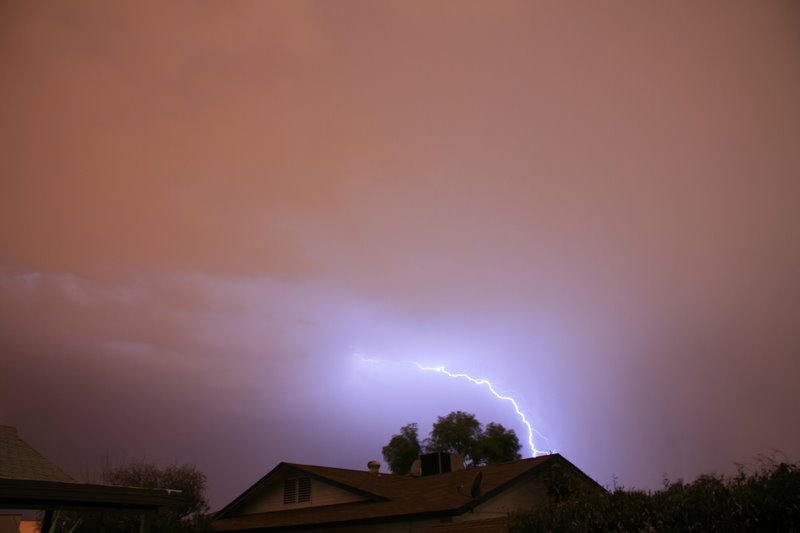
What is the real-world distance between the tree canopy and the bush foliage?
132 ft

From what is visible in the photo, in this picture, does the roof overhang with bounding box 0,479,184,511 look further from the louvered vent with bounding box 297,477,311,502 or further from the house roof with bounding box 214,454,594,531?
the louvered vent with bounding box 297,477,311,502

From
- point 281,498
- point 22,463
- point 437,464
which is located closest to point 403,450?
point 437,464

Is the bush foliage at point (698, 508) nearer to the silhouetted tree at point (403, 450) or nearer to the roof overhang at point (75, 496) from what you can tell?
the roof overhang at point (75, 496)

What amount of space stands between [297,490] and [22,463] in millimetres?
15786

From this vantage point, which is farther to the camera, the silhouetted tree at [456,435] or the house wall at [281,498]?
the silhouetted tree at [456,435]

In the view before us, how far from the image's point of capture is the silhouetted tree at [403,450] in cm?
5206

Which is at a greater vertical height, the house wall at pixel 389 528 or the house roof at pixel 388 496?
the house roof at pixel 388 496

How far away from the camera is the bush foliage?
880 centimetres

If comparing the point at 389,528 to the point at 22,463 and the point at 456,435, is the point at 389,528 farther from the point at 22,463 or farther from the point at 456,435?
the point at 456,435

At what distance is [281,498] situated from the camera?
27344 mm

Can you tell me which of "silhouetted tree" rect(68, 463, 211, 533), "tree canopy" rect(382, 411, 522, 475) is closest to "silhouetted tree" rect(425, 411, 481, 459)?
"tree canopy" rect(382, 411, 522, 475)

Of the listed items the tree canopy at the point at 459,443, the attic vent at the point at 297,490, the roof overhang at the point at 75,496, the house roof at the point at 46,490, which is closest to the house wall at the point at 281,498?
the attic vent at the point at 297,490

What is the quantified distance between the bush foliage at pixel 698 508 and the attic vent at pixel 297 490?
53.7 feet

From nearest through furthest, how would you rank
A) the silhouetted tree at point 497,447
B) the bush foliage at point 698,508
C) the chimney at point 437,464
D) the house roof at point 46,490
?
1. the bush foliage at point 698,508
2. the house roof at point 46,490
3. the chimney at point 437,464
4. the silhouetted tree at point 497,447
